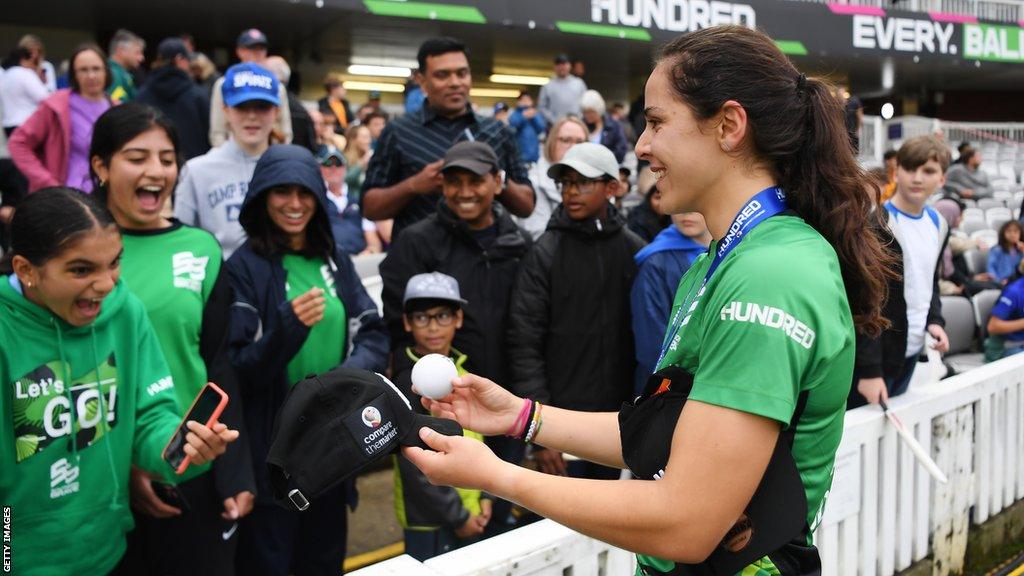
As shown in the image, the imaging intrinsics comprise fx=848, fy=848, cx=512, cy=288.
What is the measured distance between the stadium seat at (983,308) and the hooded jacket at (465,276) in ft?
17.8

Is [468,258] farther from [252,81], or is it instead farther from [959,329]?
[959,329]

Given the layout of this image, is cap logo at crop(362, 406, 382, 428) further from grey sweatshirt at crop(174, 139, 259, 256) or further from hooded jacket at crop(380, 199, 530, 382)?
grey sweatshirt at crop(174, 139, 259, 256)

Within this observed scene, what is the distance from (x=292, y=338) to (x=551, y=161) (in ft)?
12.0

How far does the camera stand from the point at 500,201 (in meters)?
4.61

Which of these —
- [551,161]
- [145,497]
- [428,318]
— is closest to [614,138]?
[551,161]

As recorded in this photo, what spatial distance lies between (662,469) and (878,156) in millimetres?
21117

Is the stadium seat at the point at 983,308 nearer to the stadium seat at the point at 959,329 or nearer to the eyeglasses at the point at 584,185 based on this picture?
the stadium seat at the point at 959,329

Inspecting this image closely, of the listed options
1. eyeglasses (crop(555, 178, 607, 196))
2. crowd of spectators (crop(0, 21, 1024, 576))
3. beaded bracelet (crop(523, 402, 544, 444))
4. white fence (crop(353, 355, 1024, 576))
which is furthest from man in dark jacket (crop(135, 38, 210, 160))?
beaded bracelet (crop(523, 402, 544, 444))

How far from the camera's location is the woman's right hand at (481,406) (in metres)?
1.91

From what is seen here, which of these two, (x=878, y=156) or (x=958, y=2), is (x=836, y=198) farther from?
(x=958, y=2)

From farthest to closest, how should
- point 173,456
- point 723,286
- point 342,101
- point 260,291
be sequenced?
point 342,101 < point 260,291 < point 173,456 < point 723,286

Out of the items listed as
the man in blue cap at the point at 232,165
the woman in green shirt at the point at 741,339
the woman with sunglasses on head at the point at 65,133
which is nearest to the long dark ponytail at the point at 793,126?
the woman in green shirt at the point at 741,339

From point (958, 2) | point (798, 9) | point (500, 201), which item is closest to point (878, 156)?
point (798, 9)

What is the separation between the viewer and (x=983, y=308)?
767 cm
